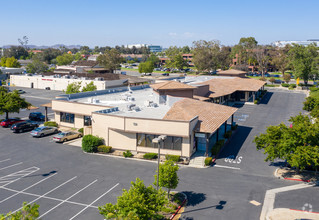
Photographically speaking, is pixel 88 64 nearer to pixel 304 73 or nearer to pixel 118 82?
pixel 118 82

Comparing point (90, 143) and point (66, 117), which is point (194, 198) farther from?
point (66, 117)

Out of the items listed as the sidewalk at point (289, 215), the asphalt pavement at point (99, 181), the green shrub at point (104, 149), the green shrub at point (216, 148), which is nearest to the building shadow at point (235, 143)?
the asphalt pavement at point (99, 181)

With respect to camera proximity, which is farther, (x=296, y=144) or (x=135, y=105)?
(x=135, y=105)

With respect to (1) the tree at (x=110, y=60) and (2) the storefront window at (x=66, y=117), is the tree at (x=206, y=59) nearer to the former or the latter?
(1) the tree at (x=110, y=60)

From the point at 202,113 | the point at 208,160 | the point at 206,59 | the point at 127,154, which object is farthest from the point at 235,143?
the point at 206,59

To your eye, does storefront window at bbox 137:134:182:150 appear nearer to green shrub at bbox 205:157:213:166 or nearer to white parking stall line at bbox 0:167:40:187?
green shrub at bbox 205:157:213:166

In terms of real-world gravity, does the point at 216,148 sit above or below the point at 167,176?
below
